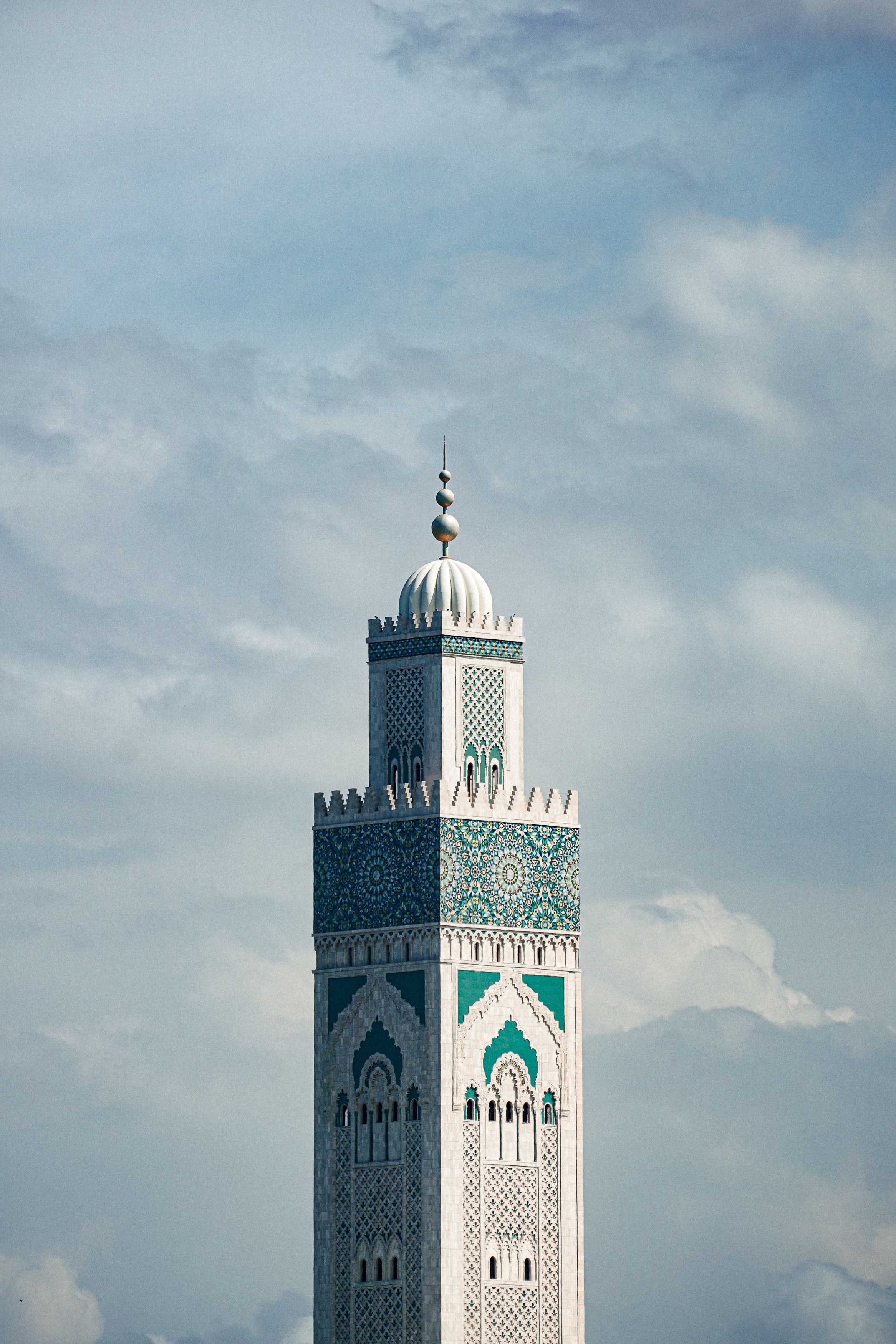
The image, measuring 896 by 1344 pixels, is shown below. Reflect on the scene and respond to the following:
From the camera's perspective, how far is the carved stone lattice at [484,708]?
Answer: 79.9 meters

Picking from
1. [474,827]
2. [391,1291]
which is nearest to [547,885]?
[474,827]

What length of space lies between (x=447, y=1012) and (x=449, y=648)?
283 inches

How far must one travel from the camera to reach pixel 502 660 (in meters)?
80.4

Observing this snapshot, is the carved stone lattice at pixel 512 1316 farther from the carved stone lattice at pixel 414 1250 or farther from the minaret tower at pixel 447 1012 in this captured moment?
the carved stone lattice at pixel 414 1250

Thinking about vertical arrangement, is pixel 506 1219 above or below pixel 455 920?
below

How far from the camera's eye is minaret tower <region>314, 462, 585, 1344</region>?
78188 mm

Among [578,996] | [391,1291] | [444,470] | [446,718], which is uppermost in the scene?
[444,470]

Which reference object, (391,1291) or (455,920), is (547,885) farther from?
(391,1291)

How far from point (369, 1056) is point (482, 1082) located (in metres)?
2.46

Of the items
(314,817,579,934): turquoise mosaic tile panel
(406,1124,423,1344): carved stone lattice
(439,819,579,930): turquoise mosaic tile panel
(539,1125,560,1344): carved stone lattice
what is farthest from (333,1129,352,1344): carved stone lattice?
(439,819,579,930): turquoise mosaic tile panel

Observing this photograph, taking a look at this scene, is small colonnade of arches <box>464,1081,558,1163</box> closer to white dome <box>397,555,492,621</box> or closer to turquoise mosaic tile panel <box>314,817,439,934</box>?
turquoise mosaic tile panel <box>314,817,439,934</box>

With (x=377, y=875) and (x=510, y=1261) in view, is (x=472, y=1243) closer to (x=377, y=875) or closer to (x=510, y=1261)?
(x=510, y=1261)

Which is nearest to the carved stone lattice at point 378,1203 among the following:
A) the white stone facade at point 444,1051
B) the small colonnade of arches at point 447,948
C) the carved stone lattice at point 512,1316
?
the white stone facade at point 444,1051

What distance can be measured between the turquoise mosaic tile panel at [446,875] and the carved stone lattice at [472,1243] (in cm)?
433
